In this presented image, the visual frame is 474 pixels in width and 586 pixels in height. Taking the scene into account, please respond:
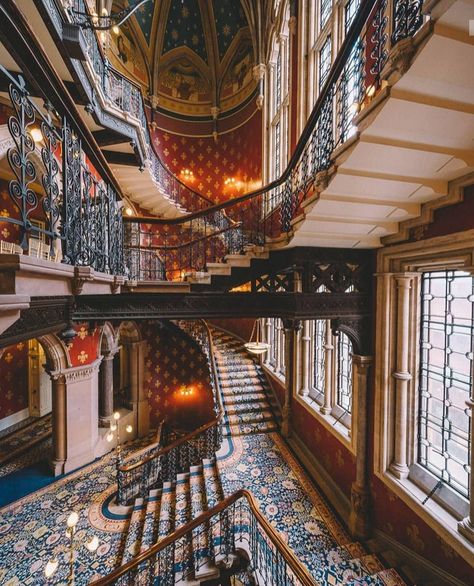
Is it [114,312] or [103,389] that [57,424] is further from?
[114,312]

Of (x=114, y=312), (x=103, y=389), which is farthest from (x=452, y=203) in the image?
(x=103, y=389)

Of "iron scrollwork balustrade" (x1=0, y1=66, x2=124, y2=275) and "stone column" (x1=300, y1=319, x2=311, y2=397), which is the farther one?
"stone column" (x1=300, y1=319, x2=311, y2=397)

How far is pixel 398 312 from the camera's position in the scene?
136 inches

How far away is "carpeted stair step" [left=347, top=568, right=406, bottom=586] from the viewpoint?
9.60 ft

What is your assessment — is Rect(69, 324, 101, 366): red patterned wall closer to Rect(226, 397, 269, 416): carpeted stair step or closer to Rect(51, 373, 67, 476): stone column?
Rect(51, 373, 67, 476): stone column

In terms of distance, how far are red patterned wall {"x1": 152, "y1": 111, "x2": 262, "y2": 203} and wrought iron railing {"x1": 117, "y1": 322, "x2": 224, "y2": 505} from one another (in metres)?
5.81

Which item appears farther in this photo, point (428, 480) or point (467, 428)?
point (428, 480)

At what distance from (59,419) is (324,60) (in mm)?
9314

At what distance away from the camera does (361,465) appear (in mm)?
3807

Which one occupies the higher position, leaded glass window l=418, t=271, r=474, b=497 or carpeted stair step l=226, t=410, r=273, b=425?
leaded glass window l=418, t=271, r=474, b=497

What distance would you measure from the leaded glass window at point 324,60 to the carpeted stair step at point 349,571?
7576mm

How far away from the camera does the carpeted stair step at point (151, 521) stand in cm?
424

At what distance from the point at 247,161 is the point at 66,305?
8.35 m

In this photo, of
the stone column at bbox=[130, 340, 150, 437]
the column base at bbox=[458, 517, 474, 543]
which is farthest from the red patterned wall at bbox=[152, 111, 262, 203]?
the column base at bbox=[458, 517, 474, 543]
